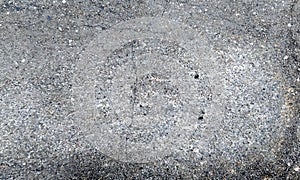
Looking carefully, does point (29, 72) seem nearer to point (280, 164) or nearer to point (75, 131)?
point (75, 131)

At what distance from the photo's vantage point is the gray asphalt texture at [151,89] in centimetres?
303

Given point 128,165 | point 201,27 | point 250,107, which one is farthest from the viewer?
point 201,27

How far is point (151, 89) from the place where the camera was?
326cm

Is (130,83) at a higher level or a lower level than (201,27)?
lower

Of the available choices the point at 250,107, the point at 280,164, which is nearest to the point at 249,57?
the point at 250,107

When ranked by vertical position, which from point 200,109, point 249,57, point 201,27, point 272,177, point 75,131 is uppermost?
point 201,27

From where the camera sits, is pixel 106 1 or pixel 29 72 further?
pixel 106 1

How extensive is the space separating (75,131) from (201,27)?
129cm

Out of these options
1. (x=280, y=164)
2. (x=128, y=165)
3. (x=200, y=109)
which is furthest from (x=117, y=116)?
(x=280, y=164)

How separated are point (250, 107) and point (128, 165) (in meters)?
0.98

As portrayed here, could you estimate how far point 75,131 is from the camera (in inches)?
122

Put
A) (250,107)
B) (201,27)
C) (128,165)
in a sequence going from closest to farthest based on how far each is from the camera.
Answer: (128,165) < (250,107) < (201,27)

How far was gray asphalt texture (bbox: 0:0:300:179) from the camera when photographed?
303 cm

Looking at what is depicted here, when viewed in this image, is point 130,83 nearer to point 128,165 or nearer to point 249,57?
point 128,165
